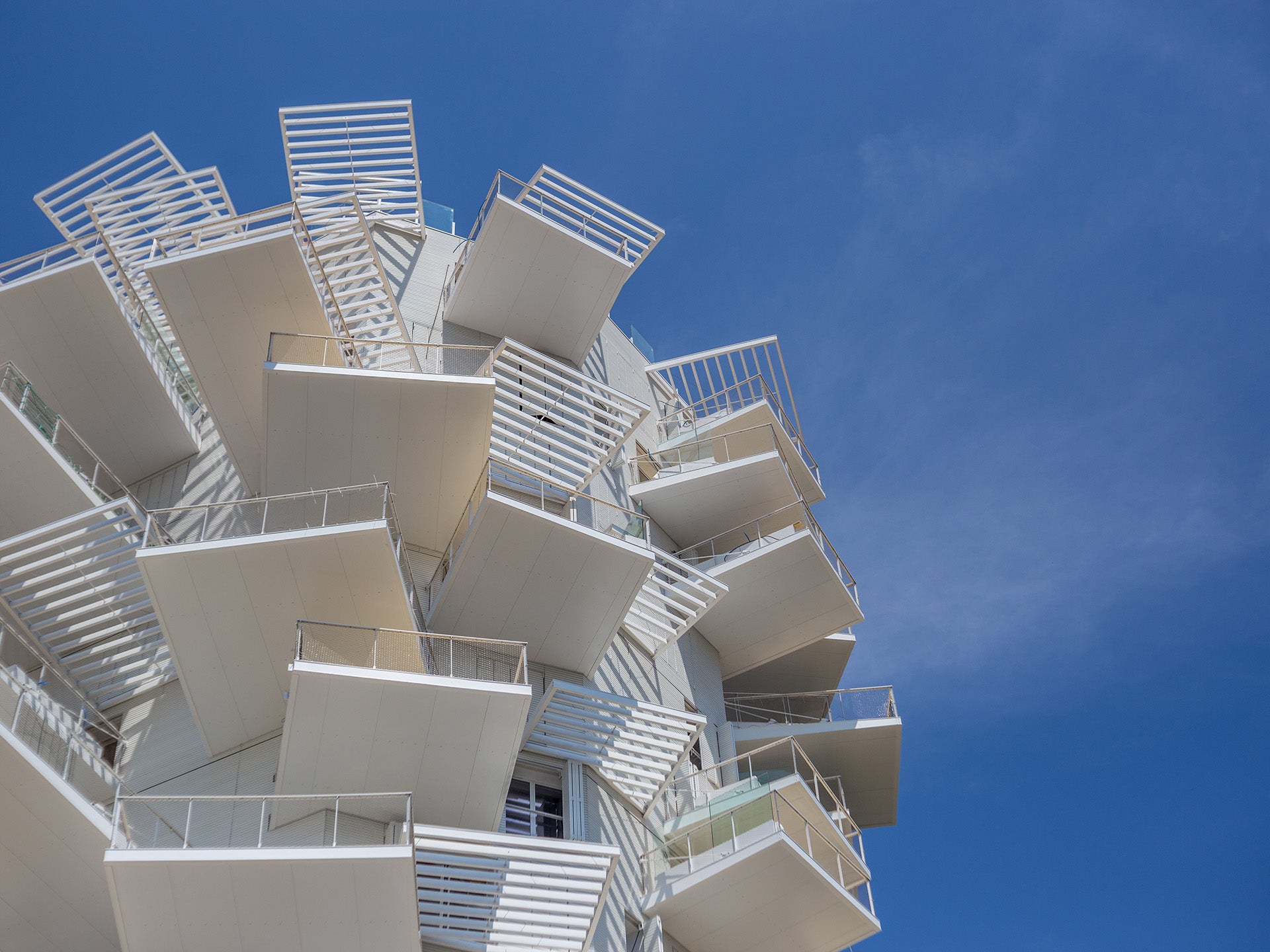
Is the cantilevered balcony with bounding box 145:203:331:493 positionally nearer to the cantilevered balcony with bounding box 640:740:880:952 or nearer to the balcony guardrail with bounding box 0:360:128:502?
the balcony guardrail with bounding box 0:360:128:502

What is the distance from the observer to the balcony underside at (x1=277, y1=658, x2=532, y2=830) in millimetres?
14453

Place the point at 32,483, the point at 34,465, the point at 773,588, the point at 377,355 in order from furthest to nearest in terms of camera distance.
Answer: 1. the point at 773,588
2. the point at 377,355
3. the point at 32,483
4. the point at 34,465

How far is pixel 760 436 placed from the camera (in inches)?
1036

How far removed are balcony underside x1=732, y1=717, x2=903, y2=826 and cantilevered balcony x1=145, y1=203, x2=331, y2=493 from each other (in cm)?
1135

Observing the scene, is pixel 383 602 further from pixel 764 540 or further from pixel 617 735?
pixel 764 540

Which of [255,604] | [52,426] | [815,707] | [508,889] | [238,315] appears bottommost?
[508,889]

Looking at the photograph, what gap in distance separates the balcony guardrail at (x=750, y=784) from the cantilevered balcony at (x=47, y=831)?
28.8 ft

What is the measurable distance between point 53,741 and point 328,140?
14.2 meters

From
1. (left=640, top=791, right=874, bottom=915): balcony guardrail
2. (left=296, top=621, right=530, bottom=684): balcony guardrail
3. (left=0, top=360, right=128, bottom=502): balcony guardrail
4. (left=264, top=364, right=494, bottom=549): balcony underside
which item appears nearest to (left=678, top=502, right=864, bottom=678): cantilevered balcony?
(left=640, top=791, right=874, bottom=915): balcony guardrail

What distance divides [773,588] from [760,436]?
3.72 metres

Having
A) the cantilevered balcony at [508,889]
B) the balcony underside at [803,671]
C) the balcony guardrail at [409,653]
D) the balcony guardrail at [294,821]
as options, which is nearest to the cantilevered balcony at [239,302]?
the balcony guardrail at [409,653]

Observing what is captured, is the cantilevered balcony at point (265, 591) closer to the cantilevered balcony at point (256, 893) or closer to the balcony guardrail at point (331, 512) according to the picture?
the balcony guardrail at point (331, 512)

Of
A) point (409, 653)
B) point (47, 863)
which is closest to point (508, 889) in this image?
point (409, 653)

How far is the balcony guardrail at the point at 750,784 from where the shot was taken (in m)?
19.2
